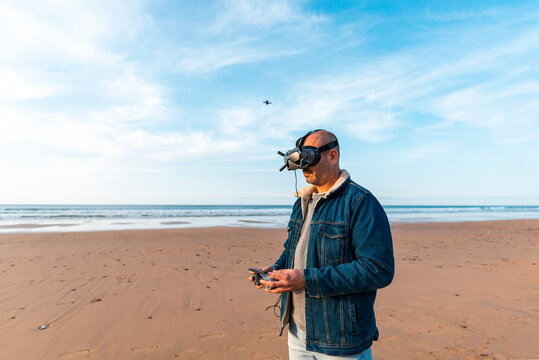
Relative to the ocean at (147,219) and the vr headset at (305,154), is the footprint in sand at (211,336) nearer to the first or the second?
the vr headset at (305,154)

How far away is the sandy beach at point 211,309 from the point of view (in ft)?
14.4

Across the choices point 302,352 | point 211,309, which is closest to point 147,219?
point 211,309

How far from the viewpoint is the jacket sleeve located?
1845mm

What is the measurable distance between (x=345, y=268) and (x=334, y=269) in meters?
0.06

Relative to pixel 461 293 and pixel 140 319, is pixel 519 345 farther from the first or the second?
pixel 140 319

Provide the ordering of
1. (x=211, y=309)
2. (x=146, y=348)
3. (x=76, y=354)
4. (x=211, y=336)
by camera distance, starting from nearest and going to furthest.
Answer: (x=76, y=354), (x=146, y=348), (x=211, y=336), (x=211, y=309)

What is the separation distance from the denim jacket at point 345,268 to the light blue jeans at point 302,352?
46mm

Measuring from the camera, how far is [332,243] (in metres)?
2.03

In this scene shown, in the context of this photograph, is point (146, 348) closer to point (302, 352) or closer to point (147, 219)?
point (302, 352)

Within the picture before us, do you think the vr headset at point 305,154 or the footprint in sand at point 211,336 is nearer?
the vr headset at point 305,154

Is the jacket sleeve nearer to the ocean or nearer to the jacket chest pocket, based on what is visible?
the jacket chest pocket

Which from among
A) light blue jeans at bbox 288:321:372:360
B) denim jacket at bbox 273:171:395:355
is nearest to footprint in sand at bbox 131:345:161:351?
light blue jeans at bbox 288:321:372:360

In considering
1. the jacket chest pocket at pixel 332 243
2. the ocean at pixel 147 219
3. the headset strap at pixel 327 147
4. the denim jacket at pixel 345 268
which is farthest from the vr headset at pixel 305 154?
the ocean at pixel 147 219

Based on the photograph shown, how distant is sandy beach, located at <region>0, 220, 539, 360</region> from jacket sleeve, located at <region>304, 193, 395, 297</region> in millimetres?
2827
